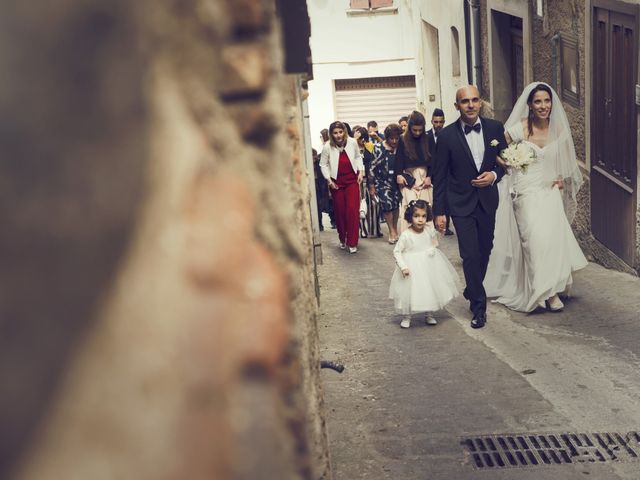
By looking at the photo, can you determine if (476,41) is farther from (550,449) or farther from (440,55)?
(550,449)

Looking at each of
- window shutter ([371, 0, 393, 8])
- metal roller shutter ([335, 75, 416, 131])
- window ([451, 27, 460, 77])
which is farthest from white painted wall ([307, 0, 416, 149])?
window ([451, 27, 460, 77])

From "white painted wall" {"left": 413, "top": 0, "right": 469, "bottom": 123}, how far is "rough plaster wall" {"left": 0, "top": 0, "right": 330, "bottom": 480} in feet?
65.0

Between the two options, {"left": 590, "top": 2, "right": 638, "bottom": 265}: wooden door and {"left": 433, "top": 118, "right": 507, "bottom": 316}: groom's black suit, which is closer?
{"left": 433, "top": 118, "right": 507, "bottom": 316}: groom's black suit

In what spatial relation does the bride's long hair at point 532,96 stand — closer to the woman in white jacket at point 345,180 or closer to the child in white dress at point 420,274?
the child in white dress at point 420,274

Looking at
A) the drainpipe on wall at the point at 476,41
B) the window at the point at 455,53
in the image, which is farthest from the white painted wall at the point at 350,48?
the drainpipe on wall at the point at 476,41

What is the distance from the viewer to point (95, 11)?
0.95 m

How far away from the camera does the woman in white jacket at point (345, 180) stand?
46.9ft

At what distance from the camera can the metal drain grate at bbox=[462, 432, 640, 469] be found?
581 cm

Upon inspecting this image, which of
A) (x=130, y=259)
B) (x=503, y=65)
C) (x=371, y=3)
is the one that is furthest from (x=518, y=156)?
(x=371, y=3)

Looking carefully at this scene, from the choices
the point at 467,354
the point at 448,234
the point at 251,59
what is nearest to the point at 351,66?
→ the point at 448,234

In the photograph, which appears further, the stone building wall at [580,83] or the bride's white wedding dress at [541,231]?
the stone building wall at [580,83]

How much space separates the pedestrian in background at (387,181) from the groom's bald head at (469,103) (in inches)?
227

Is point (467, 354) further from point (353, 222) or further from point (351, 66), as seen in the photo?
point (351, 66)

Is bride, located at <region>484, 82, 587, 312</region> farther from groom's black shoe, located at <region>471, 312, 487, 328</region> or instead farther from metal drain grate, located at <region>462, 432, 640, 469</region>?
metal drain grate, located at <region>462, 432, 640, 469</region>
